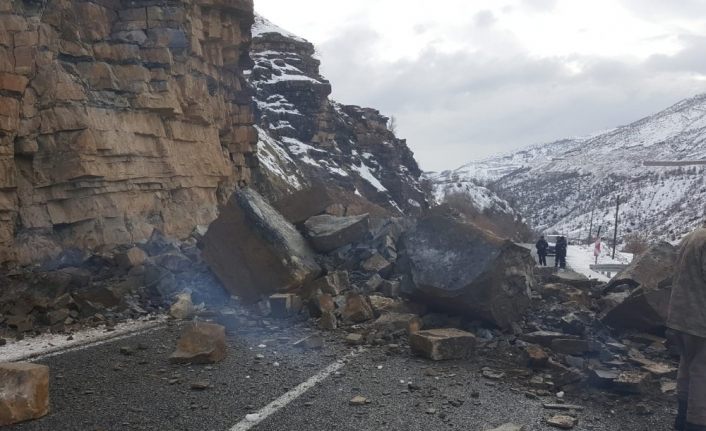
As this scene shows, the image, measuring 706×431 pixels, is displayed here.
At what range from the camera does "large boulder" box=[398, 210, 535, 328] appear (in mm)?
7102

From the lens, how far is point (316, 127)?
52.2m

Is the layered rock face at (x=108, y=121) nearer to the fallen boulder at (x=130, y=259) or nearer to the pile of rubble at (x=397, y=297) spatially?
the pile of rubble at (x=397, y=297)

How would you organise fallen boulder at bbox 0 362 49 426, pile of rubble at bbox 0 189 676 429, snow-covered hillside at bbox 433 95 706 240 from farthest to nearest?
1. snow-covered hillside at bbox 433 95 706 240
2. pile of rubble at bbox 0 189 676 429
3. fallen boulder at bbox 0 362 49 426

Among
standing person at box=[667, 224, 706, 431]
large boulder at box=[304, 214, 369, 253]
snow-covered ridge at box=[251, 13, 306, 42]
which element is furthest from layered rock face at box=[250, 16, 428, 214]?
standing person at box=[667, 224, 706, 431]

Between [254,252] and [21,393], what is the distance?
16.0 ft

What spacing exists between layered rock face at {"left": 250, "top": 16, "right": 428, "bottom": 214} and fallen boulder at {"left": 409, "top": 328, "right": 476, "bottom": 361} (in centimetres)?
3778

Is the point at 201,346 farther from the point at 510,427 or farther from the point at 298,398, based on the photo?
the point at 510,427

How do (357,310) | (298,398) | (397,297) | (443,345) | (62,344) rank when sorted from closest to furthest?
(298,398) → (443,345) → (62,344) → (357,310) → (397,297)

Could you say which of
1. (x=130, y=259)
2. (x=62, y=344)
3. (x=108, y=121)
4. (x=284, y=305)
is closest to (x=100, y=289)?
(x=130, y=259)

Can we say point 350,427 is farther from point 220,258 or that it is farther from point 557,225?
point 557,225

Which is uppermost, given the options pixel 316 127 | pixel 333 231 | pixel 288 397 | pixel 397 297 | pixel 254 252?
pixel 316 127

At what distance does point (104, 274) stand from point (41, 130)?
13.8 ft

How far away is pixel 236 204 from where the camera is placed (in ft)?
31.2

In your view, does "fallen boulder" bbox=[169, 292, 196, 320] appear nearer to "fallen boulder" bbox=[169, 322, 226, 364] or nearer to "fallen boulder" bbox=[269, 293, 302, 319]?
"fallen boulder" bbox=[269, 293, 302, 319]
